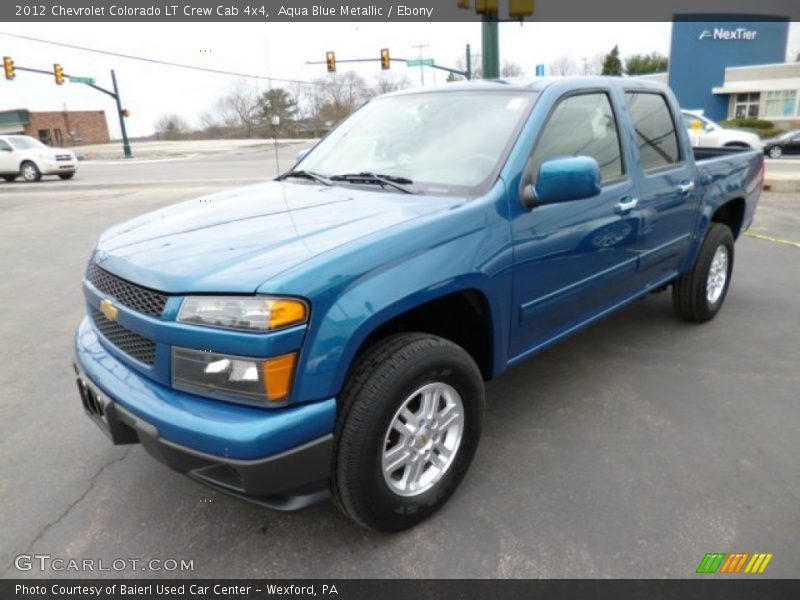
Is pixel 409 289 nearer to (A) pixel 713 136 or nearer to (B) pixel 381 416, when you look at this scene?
(B) pixel 381 416

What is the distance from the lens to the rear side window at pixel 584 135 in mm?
3131

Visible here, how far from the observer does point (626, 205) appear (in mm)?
3512

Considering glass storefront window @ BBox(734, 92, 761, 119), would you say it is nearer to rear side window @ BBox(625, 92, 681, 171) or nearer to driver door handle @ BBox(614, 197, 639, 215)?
rear side window @ BBox(625, 92, 681, 171)

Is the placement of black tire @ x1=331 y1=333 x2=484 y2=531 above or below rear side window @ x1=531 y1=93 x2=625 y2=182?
below

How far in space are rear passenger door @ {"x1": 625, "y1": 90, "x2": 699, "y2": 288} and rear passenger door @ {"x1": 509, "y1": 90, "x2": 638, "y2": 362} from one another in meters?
0.19

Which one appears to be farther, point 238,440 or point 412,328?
point 412,328

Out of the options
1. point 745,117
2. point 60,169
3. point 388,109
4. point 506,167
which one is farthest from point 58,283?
point 745,117

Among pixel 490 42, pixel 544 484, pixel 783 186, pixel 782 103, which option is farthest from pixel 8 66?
pixel 782 103

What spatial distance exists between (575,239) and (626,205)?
0.60 meters

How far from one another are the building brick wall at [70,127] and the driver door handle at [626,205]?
6515cm

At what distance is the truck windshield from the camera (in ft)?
9.73

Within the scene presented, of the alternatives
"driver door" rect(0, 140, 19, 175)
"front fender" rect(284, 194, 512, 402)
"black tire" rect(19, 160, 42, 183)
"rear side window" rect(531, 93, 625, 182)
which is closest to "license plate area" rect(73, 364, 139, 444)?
"front fender" rect(284, 194, 512, 402)

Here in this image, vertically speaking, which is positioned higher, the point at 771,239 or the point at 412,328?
the point at 412,328
